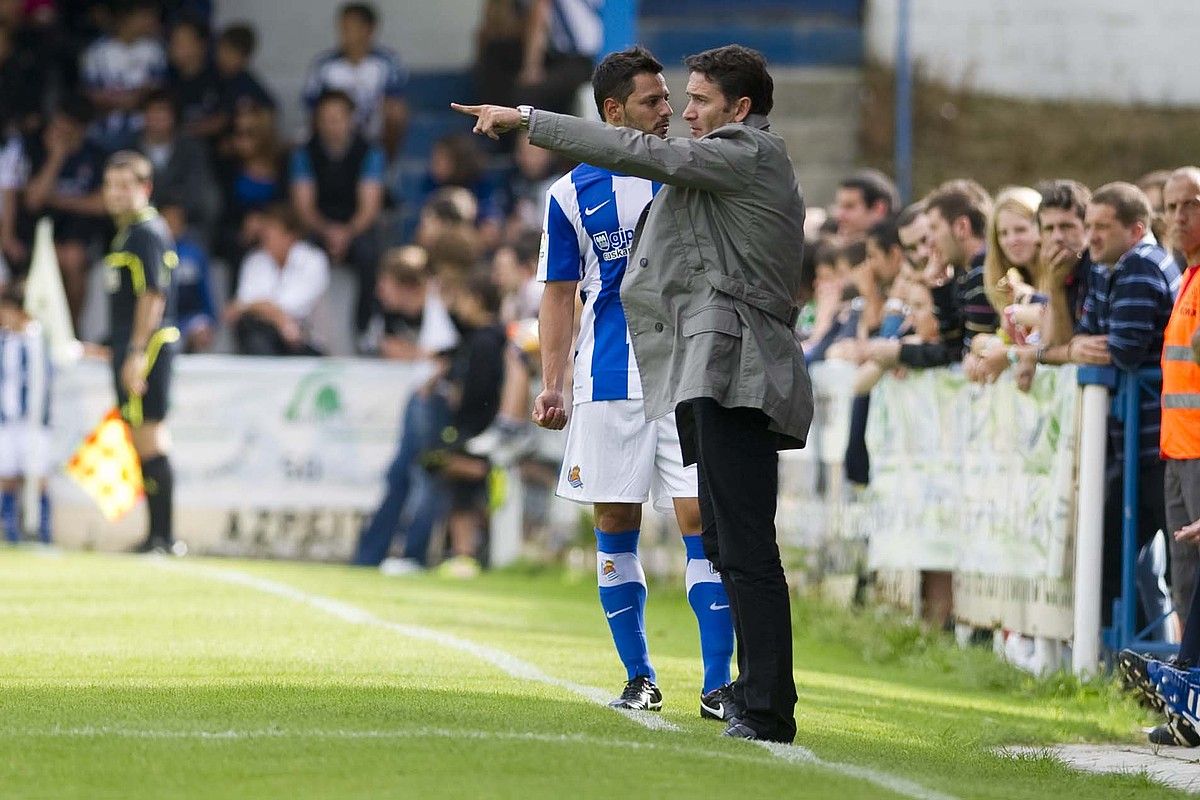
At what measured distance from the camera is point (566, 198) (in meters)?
8.19

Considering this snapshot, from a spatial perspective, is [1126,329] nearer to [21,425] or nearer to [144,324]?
[144,324]

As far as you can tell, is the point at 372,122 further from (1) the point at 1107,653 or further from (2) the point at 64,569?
(1) the point at 1107,653

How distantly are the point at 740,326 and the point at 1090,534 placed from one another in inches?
132

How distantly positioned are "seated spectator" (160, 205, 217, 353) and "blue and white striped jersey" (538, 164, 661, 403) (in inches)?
471

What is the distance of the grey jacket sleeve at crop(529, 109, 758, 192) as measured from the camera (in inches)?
271

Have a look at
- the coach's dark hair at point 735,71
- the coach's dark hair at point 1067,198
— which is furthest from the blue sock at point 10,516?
the coach's dark hair at point 735,71

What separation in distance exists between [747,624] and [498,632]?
161 inches

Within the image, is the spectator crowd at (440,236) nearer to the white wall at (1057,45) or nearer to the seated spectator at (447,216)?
the seated spectator at (447,216)

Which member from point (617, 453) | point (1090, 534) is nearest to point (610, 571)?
point (617, 453)

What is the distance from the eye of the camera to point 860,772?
6.70m

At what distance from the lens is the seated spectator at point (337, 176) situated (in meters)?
21.2

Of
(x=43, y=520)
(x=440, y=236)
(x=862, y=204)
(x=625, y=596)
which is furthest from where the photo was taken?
(x=43, y=520)

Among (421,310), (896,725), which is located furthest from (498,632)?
(421,310)

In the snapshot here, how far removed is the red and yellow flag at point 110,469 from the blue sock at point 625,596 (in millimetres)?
9481
